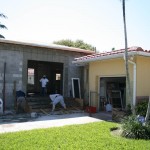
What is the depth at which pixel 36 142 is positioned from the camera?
23.0 ft

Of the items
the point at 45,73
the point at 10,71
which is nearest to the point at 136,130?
the point at 10,71

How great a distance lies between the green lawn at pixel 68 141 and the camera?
658cm

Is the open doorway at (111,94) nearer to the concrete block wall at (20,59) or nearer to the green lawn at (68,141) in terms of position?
the concrete block wall at (20,59)

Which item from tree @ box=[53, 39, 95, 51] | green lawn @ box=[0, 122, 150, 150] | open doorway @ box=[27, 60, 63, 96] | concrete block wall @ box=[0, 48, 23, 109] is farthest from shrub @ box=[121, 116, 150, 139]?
tree @ box=[53, 39, 95, 51]

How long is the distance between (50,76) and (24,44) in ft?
34.3

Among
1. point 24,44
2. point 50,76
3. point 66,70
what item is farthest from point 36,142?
point 50,76

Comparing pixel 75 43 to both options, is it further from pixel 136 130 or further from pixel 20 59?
pixel 136 130

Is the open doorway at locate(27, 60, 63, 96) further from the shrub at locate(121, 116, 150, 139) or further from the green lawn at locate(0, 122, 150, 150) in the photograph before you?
the shrub at locate(121, 116, 150, 139)

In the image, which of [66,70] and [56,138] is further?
[66,70]

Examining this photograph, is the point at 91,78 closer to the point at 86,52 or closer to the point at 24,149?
the point at 86,52

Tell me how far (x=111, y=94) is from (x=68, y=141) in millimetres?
9140

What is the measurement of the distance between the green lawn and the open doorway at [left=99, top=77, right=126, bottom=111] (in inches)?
269

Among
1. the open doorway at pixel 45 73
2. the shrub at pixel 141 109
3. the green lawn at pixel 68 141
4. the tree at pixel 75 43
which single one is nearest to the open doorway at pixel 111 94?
the shrub at pixel 141 109

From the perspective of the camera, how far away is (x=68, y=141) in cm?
719
